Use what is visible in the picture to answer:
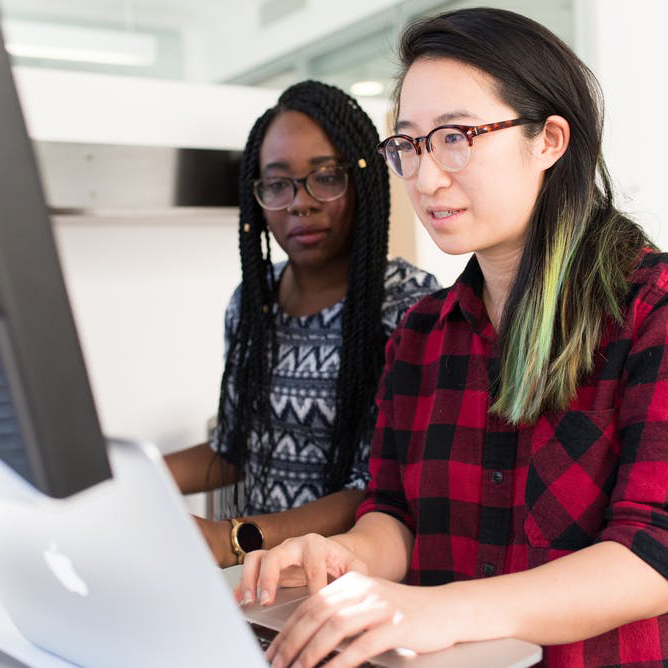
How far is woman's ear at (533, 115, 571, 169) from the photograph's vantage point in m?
1.10

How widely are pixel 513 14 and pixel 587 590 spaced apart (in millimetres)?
657

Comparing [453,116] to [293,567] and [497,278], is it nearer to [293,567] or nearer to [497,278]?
[497,278]

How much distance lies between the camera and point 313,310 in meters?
1.67

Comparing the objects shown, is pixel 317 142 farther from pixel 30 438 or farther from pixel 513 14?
pixel 30 438

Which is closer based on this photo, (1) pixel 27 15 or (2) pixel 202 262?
(2) pixel 202 262

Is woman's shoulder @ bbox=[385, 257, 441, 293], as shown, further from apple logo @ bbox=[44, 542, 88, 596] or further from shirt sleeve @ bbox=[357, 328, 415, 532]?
apple logo @ bbox=[44, 542, 88, 596]

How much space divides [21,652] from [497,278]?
2.32 feet

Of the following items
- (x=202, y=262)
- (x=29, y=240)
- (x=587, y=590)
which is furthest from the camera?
(x=202, y=262)

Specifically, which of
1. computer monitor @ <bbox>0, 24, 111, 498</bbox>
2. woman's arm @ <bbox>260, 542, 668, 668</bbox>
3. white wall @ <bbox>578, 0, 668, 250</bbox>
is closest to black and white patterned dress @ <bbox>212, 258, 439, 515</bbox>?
woman's arm @ <bbox>260, 542, 668, 668</bbox>

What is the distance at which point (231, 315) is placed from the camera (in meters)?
1.80

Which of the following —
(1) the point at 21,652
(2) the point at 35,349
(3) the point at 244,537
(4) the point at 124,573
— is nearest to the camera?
(2) the point at 35,349

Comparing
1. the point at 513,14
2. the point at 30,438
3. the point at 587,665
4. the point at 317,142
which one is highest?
the point at 513,14

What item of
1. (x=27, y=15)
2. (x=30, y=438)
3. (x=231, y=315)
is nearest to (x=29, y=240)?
(x=30, y=438)

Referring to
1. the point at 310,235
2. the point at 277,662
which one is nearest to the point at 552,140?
the point at 310,235
